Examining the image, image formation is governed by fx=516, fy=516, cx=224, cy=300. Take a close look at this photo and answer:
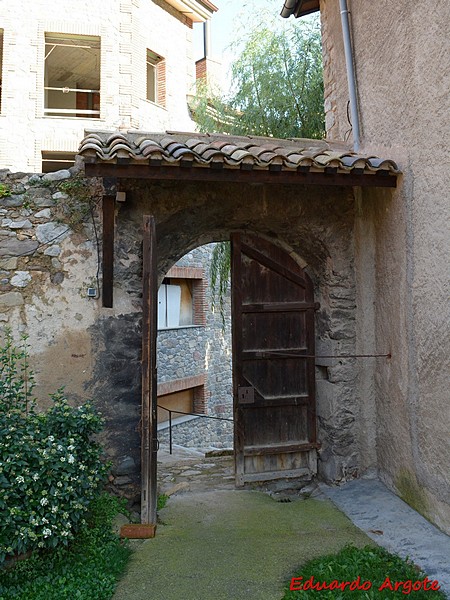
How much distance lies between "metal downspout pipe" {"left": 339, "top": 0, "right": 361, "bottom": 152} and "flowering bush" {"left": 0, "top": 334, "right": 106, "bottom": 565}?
3483mm

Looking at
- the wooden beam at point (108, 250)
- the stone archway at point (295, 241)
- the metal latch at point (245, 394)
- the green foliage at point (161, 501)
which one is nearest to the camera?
the wooden beam at point (108, 250)

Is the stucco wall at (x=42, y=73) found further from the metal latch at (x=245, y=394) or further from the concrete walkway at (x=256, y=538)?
the concrete walkway at (x=256, y=538)

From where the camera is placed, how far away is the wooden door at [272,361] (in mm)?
4988

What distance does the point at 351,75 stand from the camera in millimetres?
4852

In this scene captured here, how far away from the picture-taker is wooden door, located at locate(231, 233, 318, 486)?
16.4 ft

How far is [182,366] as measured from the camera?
1180 centimetres

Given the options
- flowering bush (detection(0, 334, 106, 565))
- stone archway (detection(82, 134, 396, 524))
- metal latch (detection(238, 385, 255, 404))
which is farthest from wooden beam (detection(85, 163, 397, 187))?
metal latch (detection(238, 385, 255, 404))

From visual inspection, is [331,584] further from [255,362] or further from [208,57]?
[208,57]

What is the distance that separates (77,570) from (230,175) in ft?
9.19

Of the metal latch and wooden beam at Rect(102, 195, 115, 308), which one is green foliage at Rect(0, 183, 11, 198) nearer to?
wooden beam at Rect(102, 195, 115, 308)

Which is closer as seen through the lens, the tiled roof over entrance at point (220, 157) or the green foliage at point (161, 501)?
the tiled roof over entrance at point (220, 157)

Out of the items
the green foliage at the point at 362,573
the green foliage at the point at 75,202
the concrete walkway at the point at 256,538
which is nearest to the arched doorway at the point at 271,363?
the concrete walkway at the point at 256,538

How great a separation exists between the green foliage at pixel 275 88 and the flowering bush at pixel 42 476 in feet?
18.2

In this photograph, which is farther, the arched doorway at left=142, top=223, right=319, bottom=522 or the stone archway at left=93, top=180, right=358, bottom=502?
the arched doorway at left=142, top=223, right=319, bottom=522
